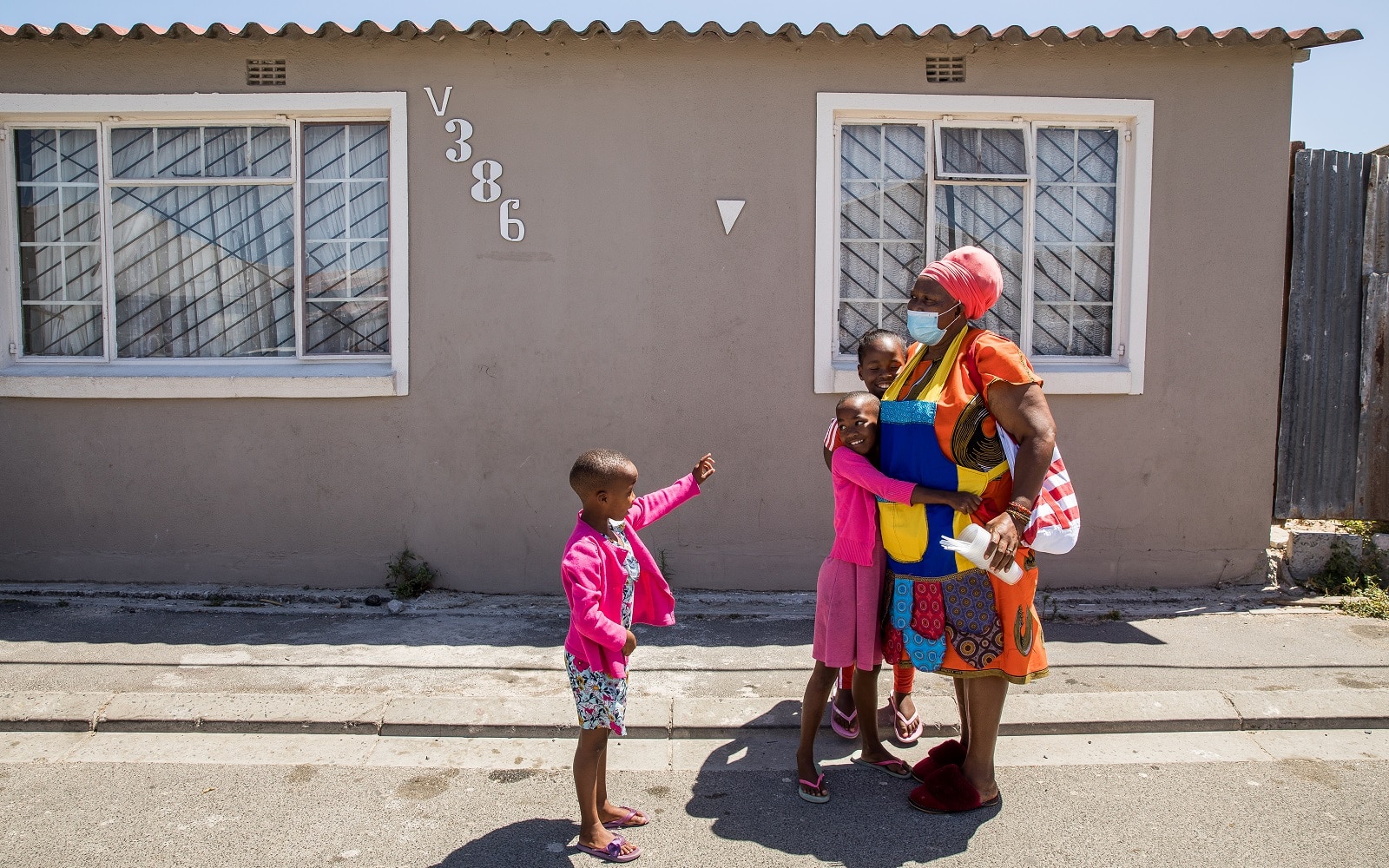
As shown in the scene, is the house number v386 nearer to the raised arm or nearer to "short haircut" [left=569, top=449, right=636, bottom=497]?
the raised arm

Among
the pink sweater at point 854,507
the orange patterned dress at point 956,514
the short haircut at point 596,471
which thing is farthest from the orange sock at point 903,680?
the short haircut at point 596,471

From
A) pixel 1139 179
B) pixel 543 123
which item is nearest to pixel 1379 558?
pixel 1139 179

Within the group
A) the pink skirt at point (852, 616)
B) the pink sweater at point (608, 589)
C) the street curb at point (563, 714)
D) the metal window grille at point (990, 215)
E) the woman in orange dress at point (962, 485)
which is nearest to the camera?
the pink sweater at point (608, 589)

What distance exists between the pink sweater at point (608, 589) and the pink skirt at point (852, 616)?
1.93 feet

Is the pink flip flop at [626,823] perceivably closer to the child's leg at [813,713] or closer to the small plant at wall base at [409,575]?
the child's leg at [813,713]

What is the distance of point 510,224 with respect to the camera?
19.3ft

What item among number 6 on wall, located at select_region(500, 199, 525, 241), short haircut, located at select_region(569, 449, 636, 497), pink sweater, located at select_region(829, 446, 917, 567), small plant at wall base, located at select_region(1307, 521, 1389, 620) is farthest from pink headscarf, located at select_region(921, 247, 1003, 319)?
small plant at wall base, located at select_region(1307, 521, 1389, 620)

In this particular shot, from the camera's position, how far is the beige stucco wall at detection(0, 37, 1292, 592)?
230 inches

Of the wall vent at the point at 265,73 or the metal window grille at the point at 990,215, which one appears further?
the metal window grille at the point at 990,215

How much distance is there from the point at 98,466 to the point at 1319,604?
7499 millimetres

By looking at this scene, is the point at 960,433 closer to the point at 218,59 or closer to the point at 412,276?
the point at 412,276

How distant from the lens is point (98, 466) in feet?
19.8

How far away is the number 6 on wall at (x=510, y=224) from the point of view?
231 inches

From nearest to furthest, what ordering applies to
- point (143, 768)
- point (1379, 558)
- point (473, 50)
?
point (143, 768), point (473, 50), point (1379, 558)
